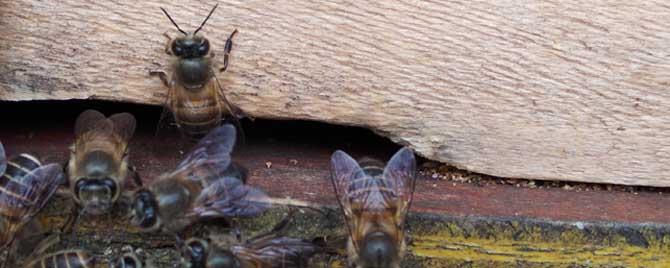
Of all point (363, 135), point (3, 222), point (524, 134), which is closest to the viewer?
point (3, 222)

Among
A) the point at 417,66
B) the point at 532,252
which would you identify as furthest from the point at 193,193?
the point at 532,252

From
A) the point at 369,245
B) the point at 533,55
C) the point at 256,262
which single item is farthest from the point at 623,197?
the point at 256,262

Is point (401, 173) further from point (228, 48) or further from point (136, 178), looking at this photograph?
point (136, 178)

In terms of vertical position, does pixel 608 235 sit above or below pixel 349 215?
above

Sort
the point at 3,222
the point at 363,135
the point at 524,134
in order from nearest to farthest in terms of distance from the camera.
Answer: the point at 3,222, the point at 524,134, the point at 363,135

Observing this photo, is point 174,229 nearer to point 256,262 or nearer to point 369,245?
point 256,262

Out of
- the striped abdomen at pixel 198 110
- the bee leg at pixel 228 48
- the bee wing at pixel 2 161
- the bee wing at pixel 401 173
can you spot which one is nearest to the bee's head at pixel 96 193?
the bee wing at pixel 2 161

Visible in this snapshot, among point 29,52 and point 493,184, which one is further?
point 493,184

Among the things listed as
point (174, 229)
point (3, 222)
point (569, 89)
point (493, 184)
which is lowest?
point (3, 222)
